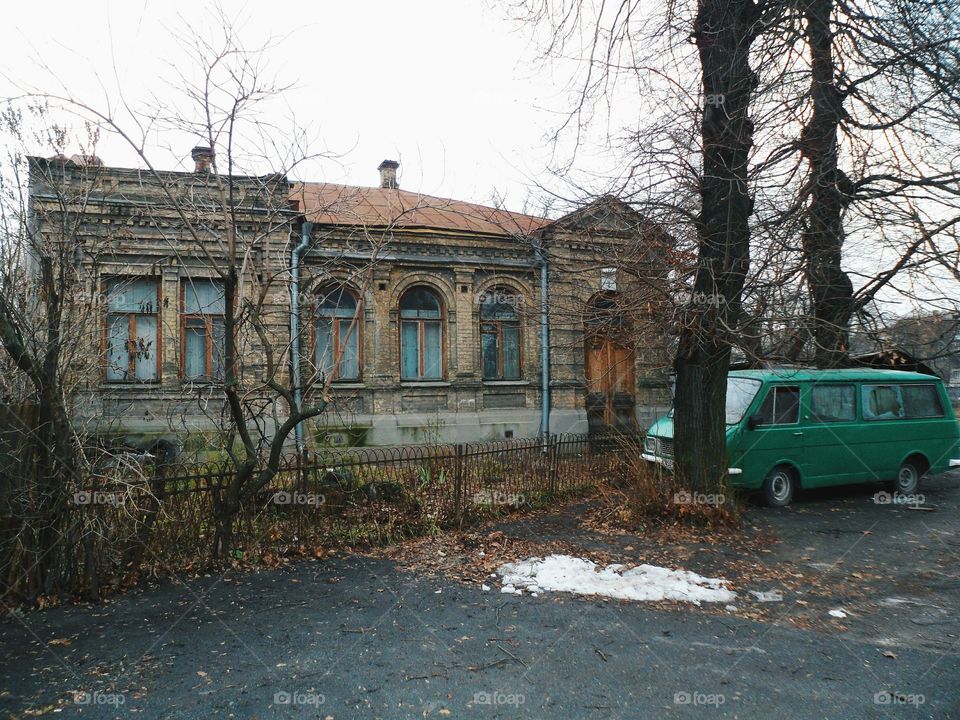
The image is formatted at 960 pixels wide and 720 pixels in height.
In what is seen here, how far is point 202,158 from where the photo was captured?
675cm

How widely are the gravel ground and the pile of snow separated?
196mm

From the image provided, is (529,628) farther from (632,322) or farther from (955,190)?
(955,190)

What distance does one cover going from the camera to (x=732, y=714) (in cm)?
361

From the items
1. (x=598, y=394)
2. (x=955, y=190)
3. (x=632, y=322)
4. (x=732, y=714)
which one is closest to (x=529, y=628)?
(x=732, y=714)

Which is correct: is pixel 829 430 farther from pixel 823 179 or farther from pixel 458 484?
pixel 458 484

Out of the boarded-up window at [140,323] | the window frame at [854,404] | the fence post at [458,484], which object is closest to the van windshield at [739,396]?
the window frame at [854,404]

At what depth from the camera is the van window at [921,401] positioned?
1043 cm

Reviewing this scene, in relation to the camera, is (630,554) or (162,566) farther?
(630,554)

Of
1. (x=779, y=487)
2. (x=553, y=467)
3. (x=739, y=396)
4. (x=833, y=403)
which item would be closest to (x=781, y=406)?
(x=739, y=396)

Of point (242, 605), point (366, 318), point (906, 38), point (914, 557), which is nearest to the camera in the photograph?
point (242, 605)

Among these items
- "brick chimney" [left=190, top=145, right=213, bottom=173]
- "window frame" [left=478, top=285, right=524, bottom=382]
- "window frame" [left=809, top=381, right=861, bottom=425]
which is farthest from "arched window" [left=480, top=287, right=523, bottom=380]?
"brick chimney" [left=190, top=145, right=213, bottom=173]

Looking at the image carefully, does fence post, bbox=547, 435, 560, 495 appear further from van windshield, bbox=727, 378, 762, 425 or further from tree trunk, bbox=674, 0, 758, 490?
van windshield, bbox=727, 378, 762, 425

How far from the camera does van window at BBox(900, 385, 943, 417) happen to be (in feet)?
34.2

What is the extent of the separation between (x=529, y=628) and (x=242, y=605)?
8.32ft
